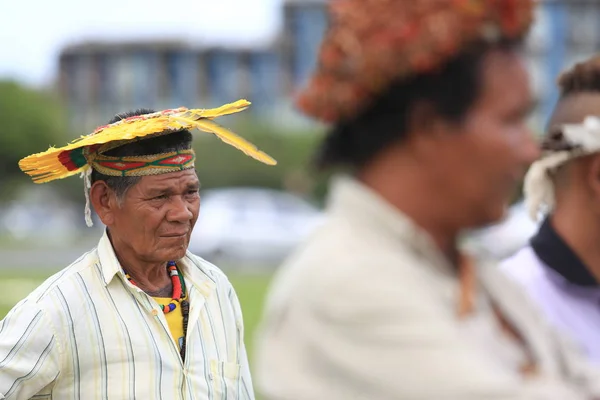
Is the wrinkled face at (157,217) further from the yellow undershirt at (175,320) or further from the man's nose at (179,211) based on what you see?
the yellow undershirt at (175,320)

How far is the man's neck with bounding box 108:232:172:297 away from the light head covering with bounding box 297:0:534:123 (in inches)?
57.3

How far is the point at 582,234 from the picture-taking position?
251cm

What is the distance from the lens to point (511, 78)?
5.18 feet

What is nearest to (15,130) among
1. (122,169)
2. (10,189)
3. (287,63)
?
(10,189)

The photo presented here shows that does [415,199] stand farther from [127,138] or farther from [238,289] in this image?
[238,289]

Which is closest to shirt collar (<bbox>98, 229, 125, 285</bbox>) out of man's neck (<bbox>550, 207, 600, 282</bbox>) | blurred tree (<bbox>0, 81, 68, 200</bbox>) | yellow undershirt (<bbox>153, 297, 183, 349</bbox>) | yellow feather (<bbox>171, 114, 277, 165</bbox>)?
yellow undershirt (<bbox>153, 297, 183, 349</bbox>)

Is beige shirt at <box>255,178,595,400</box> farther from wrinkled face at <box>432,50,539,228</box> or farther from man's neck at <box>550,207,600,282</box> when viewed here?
man's neck at <box>550,207,600,282</box>

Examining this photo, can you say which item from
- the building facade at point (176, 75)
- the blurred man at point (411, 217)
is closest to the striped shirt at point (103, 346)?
the blurred man at point (411, 217)

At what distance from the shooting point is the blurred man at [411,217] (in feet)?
4.90

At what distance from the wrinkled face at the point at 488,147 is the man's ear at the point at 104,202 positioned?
1599 millimetres

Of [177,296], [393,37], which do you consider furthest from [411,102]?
[177,296]

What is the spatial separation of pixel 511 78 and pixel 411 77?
148 mm

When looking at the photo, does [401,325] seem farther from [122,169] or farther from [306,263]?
[122,169]

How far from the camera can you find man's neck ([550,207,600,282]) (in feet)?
8.22
